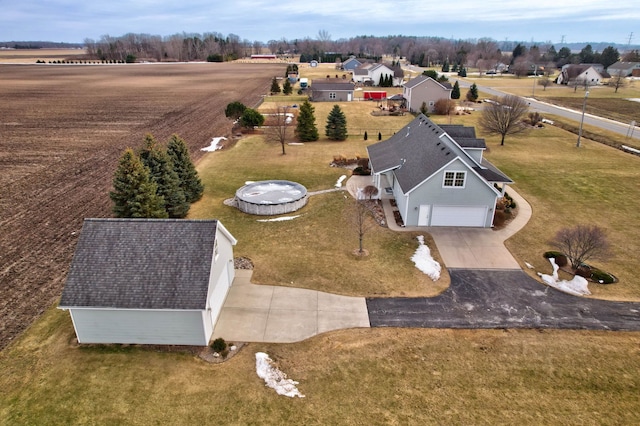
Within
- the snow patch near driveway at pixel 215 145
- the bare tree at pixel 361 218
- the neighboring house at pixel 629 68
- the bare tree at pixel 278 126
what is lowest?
the bare tree at pixel 361 218

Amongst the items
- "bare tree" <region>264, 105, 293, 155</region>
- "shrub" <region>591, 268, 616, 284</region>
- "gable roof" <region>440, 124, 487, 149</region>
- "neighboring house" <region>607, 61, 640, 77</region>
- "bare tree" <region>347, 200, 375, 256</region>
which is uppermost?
"neighboring house" <region>607, 61, 640, 77</region>

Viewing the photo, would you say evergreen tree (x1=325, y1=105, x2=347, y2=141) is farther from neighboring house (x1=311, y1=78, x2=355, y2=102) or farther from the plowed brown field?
neighboring house (x1=311, y1=78, x2=355, y2=102)

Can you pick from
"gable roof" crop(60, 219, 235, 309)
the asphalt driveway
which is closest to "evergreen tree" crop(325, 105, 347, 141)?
the asphalt driveway

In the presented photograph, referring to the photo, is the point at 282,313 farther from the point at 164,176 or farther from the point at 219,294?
the point at 164,176

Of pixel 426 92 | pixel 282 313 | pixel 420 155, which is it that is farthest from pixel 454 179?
pixel 426 92

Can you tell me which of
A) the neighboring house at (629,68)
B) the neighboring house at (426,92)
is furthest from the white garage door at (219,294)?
the neighboring house at (629,68)

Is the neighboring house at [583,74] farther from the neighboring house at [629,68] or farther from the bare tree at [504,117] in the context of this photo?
the bare tree at [504,117]
